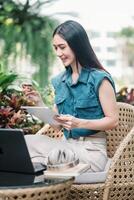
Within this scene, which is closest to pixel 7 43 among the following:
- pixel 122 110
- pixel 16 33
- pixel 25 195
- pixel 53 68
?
pixel 16 33

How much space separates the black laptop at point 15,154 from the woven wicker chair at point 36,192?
0.18m

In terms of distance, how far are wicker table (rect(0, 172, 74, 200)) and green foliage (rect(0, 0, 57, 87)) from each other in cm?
436

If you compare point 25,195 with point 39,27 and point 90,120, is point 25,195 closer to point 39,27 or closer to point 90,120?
point 90,120

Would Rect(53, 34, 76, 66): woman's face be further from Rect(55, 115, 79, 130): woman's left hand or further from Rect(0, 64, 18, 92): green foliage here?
Rect(0, 64, 18, 92): green foliage

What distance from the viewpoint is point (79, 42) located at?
2615 millimetres

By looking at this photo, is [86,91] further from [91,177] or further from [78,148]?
[91,177]

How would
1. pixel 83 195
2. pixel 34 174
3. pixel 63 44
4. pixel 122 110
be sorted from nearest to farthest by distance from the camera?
pixel 34 174 → pixel 83 195 → pixel 63 44 → pixel 122 110

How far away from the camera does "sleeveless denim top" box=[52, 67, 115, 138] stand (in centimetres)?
261

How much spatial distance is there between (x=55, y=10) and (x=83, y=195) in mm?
4252

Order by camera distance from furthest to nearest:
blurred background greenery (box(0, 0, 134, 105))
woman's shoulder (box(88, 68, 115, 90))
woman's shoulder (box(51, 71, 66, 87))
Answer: blurred background greenery (box(0, 0, 134, 105)) < woman's shoulder (box(51, 71, 66, 87)) < woman's shoulder (box(88, 68, 115, 90))

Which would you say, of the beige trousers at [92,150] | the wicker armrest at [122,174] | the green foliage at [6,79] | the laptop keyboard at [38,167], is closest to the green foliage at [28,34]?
the green foliage at [6,79]

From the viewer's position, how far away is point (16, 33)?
6621 mm

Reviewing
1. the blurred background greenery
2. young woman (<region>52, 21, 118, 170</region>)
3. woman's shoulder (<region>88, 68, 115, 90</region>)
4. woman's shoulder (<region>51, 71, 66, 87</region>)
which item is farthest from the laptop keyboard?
the blurred background greenery

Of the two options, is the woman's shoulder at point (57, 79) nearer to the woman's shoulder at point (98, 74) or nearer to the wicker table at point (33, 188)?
the woman's shoulder at point (98, 74)
